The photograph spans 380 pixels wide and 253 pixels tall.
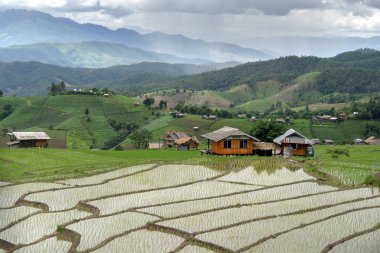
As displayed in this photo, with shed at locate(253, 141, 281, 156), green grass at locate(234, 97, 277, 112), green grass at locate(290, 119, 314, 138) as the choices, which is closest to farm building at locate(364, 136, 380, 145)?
green grass at locate(290, 119, 314, 138)

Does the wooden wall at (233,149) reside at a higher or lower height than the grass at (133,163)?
higher

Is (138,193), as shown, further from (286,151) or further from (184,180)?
(286,151)

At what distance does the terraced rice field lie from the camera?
18016 mm

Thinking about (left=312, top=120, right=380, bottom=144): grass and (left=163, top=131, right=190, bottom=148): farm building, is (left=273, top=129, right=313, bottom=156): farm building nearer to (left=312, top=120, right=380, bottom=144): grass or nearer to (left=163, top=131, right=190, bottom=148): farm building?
(left=163, top=131, right=190, bottom=148): farm building

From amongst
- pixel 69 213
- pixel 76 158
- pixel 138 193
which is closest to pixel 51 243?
pixel 69 213

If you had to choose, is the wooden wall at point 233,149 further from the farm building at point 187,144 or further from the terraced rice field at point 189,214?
the farm building at point 187,144

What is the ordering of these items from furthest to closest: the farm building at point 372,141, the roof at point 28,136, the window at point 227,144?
1. the farm building at point 372,141
2. the roof at point 28,136
3. the window at point 227,144

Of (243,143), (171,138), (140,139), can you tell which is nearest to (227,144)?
(243,143)

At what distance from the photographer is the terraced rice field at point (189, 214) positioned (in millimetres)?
18016

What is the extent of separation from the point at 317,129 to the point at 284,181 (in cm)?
7314

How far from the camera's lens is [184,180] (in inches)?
1166

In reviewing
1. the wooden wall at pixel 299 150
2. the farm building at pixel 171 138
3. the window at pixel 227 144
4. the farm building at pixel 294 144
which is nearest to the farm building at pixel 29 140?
the farm building at pixel 171 138

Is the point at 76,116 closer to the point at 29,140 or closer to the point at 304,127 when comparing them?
the point at 304,127

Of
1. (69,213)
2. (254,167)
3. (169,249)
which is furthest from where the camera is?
(254,167)
